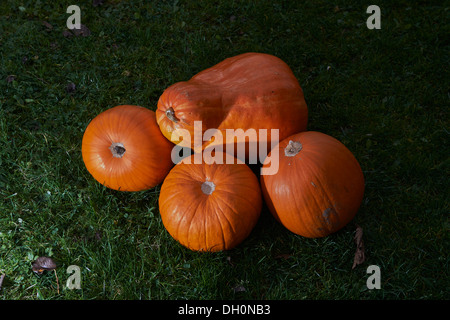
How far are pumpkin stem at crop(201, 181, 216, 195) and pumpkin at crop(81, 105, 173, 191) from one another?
1.59 feet

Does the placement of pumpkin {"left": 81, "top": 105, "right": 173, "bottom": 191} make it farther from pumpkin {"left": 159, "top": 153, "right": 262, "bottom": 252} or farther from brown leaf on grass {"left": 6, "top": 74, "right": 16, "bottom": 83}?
brown leaf on grass {"left": 6, "top": 74, "right": 16, "bottom": 83}

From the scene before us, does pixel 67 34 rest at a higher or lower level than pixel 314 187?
higher

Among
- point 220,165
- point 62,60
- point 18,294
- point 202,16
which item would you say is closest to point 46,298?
point 18,294

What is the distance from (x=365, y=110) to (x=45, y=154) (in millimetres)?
2971

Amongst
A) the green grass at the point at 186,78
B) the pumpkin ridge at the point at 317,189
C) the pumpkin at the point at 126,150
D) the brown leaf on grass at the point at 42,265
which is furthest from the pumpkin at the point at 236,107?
the brown leaf on grass at the point at 42,265

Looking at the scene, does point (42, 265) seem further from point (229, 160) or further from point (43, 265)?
point (229, 160)

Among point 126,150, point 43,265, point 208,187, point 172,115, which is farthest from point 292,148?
point 43,265

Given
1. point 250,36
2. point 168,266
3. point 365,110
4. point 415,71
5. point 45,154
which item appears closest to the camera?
point 168,266

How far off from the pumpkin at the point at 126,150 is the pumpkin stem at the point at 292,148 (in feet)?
3.01

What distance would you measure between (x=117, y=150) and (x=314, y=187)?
1462 millimetres

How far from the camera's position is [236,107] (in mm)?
2916

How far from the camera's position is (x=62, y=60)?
167 inches

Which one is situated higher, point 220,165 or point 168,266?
point 220,165
